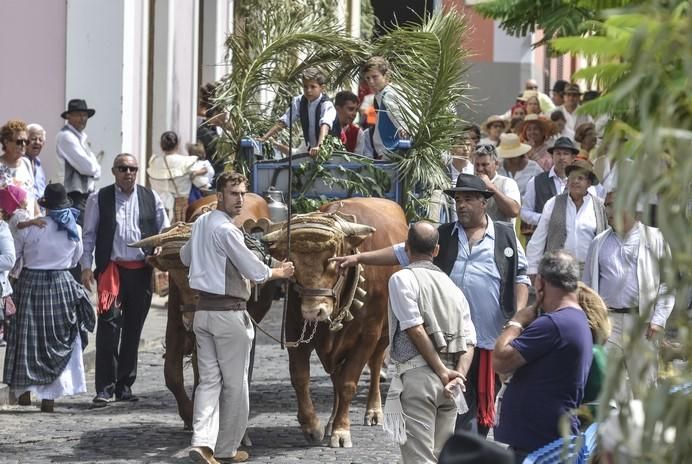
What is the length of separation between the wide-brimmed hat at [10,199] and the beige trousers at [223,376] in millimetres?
3858

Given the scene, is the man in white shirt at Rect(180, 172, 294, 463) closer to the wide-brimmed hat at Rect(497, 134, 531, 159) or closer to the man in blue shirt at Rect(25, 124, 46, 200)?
the man in blue shirt at Rect(25, 124, 46, 200)

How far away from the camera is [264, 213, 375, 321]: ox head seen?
1045cm

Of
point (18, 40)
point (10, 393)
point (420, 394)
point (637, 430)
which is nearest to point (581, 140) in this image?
point (18, 40)

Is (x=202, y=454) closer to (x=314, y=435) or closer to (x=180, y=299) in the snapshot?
(x=314, y=435)

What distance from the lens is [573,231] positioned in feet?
40.6

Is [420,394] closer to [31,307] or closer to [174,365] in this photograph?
[174,365]

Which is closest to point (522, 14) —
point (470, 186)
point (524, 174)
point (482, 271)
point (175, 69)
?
point (470, 186)

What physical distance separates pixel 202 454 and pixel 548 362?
3.36m

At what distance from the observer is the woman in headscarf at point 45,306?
40.0 ft

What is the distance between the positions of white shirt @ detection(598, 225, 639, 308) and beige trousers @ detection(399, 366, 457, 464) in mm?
3017

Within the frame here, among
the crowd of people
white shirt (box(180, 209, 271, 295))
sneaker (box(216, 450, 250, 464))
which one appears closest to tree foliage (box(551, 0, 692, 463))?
the crowd of people

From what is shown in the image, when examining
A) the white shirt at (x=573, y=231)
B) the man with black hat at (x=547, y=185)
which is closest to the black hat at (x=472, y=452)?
the white shirt at (x=573, y=231)

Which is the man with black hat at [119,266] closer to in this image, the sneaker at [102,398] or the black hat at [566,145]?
the sneaker at [102,398]

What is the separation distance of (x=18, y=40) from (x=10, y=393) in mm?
6644
